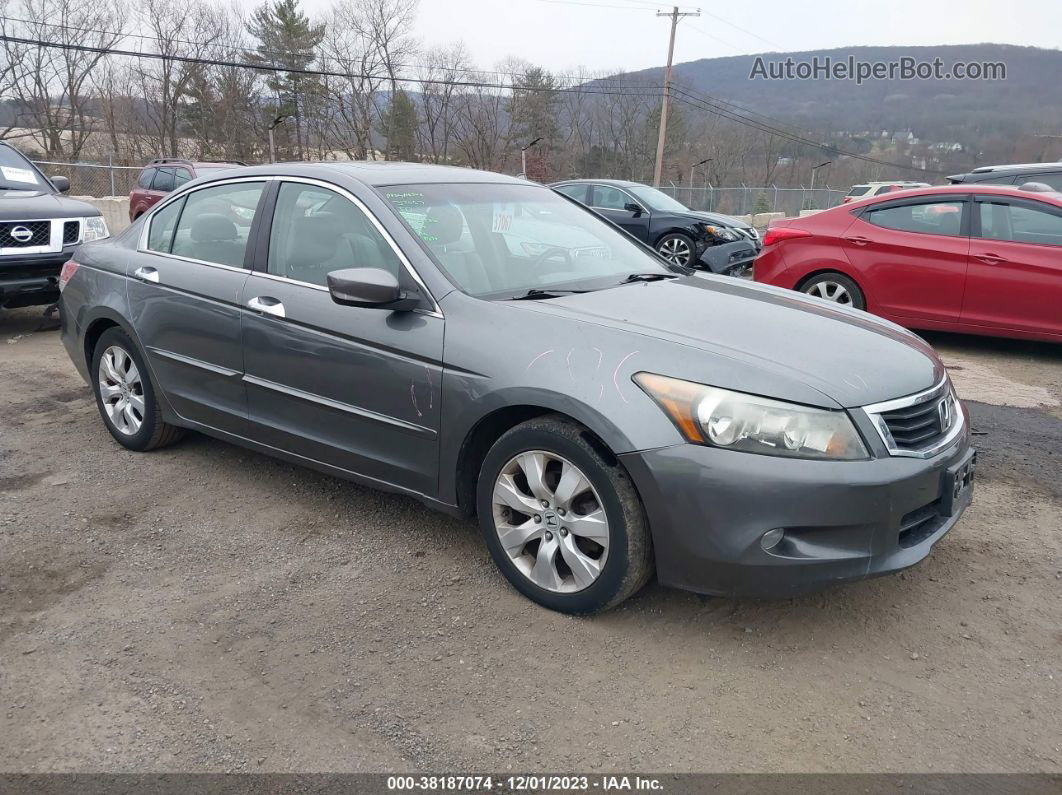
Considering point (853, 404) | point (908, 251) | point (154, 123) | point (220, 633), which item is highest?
point (154, 123)

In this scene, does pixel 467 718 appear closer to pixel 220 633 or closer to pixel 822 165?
pixel 220 633

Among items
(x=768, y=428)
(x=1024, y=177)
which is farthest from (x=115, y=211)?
(x=768, y=428)

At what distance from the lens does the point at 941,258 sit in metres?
7.13

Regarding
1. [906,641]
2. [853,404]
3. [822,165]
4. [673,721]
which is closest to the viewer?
[673,721]

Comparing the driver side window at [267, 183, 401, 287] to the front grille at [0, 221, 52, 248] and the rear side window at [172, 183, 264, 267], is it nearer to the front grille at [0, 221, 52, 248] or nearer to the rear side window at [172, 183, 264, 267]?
the rear side window at [172, 183, 264, 267]

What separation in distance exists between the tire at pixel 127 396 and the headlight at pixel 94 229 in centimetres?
378

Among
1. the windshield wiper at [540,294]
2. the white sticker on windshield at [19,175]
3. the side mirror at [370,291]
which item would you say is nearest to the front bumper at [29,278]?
the white sticker on windshield at [19,175]

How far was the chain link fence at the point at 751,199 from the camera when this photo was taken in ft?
104

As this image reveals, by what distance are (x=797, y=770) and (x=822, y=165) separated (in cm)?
6523

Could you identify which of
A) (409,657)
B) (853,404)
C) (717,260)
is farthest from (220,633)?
(717,260)

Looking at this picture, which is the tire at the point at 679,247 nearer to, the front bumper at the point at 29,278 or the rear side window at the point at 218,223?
the front bumper at the point at 29,278

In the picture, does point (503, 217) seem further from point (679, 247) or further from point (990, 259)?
point (679, 247)

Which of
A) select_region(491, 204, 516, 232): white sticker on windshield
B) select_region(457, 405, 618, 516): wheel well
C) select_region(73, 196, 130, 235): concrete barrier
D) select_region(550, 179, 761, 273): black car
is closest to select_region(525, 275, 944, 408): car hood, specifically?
select_region(457, 405, 618, 516): wheel well

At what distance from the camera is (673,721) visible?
8.27 feet
